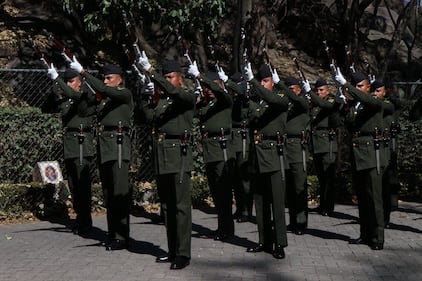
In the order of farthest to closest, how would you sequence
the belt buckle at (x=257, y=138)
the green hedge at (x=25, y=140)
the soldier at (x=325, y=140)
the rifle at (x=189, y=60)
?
the green hedge at (x=25, y=140) → the soldier at (x=325, y=140) → the belt buckle at (x=257, y=138) → the rifle at (x=189, y=60)

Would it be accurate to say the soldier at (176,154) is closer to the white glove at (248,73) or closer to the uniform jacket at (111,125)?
the white glove at (248,73)

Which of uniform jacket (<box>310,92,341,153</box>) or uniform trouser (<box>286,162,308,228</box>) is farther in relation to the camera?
uniform jacket (<box>310,92,341,153</box>)

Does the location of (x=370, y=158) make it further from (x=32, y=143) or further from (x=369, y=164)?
(x=32, y=143)

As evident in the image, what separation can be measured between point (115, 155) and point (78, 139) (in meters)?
1.25

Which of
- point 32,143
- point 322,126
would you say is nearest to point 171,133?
point 322,126

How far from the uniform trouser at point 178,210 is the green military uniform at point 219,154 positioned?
1.50 meters

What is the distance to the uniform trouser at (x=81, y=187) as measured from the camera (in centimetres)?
891

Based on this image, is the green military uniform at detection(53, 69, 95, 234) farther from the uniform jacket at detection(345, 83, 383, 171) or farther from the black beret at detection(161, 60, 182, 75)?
the uniform jacket at detection(345, 83, 383, 171)

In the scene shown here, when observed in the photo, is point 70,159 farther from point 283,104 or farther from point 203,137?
point 283,104

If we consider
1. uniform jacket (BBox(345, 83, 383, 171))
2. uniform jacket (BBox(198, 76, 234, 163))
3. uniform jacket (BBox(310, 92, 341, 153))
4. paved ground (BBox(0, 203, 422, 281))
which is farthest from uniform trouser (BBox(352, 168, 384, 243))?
uniform jacket (BBox(310, 92, 341, 153))

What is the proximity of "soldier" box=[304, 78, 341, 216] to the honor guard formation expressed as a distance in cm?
5

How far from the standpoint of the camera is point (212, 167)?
8516 millimetres

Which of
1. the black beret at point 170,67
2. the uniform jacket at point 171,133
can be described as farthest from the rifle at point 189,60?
the uniform jacket at point 171,133

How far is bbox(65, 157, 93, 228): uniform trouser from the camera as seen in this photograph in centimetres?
891
